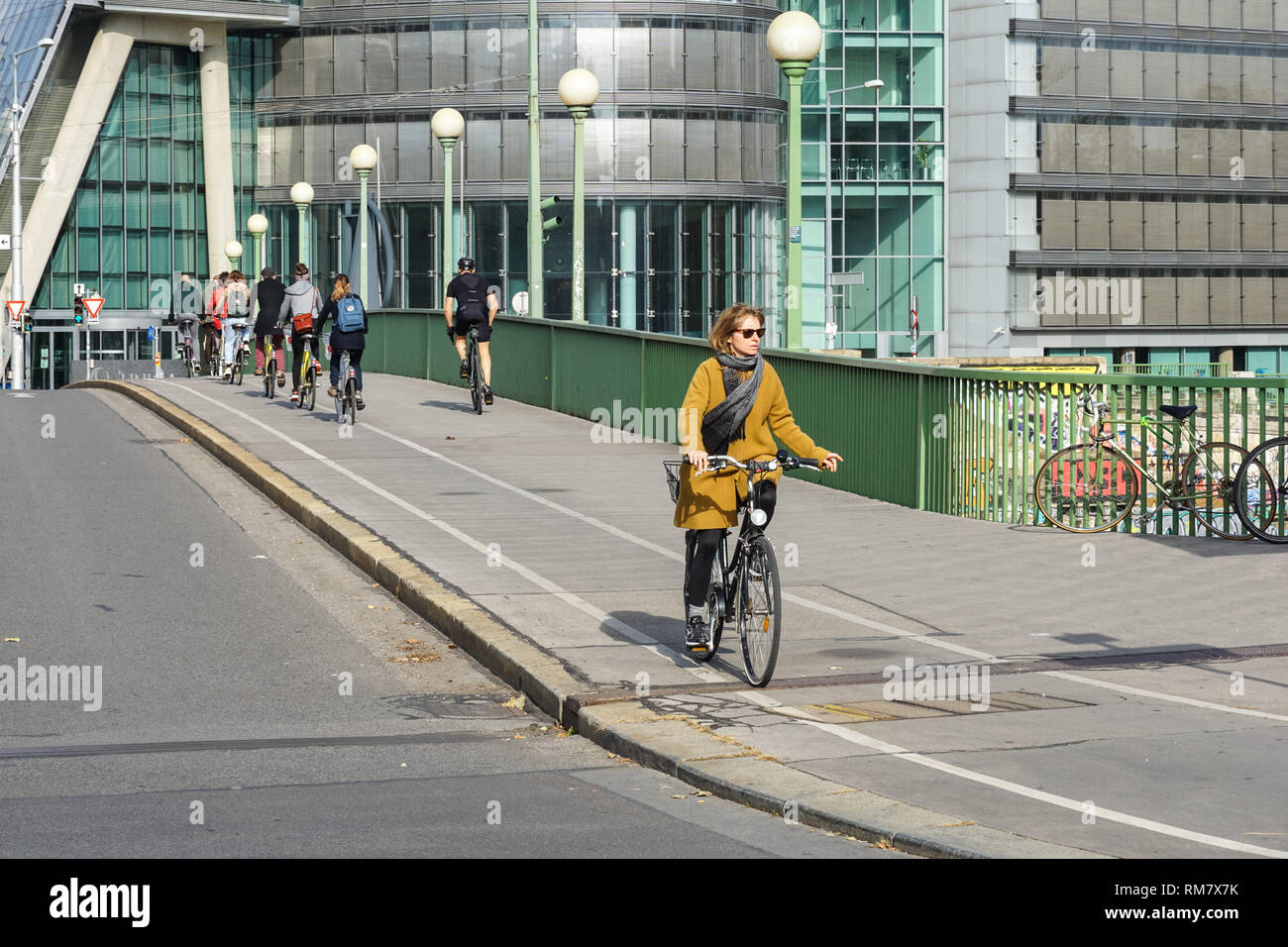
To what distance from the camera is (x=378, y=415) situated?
72.7ft

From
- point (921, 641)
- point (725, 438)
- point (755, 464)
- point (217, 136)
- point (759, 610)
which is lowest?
point (921, 641)

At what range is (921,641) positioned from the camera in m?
9.45

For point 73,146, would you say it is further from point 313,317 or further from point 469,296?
point 469,296

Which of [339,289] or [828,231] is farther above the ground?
[828,231]

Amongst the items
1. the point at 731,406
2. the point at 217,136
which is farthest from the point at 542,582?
the point at 217,136

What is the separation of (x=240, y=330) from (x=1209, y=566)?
18890mm

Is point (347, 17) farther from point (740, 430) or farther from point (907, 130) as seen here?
point (740, 430)

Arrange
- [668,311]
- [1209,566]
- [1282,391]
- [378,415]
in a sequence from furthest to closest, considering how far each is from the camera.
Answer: [668,311], [378,415], [1282,391], [1209,566]

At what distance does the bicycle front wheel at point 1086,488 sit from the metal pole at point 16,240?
173ft

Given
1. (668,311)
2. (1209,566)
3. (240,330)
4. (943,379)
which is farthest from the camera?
(668,311)

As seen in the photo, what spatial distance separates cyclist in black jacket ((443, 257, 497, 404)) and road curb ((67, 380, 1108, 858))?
9.71m

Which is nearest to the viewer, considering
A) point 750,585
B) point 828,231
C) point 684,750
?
point 684,750

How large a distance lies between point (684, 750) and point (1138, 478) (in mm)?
7486

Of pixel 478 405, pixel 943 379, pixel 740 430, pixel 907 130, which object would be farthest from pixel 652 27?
pixel 740 430
